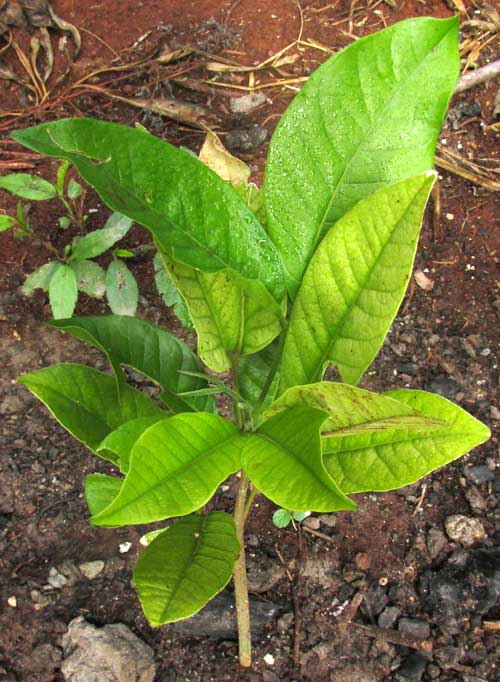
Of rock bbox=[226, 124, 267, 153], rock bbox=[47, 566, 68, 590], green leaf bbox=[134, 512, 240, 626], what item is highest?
rock bbox=[226, 124, 267, 153]

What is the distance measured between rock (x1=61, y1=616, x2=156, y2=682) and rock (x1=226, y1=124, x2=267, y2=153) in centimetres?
144

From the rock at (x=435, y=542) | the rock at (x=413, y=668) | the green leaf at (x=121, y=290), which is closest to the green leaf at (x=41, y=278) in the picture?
the green leaf at (x=121, y=290)

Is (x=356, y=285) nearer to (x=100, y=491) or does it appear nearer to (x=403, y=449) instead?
(x=403, y=449)

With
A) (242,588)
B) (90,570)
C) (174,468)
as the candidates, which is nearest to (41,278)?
(90,570)

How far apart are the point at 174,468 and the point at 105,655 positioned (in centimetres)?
84

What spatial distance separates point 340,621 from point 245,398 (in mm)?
740

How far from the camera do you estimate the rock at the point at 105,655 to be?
5.20 feet

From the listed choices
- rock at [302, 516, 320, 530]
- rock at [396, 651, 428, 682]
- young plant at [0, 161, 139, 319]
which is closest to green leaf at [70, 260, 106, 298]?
young plant at [0, 161, 139, 319]

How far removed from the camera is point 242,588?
4.78 ft

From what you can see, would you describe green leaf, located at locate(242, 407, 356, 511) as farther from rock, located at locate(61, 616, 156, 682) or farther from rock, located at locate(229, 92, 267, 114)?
rock, located at locate(229, 92, 267, 114)

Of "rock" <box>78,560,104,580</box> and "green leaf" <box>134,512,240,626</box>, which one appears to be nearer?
"green leaf" <box>134,512,240,626</box>

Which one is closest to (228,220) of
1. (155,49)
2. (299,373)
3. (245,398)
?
(299,373)

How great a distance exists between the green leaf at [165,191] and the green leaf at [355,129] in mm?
88

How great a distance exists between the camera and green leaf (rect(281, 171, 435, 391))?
95 cm
